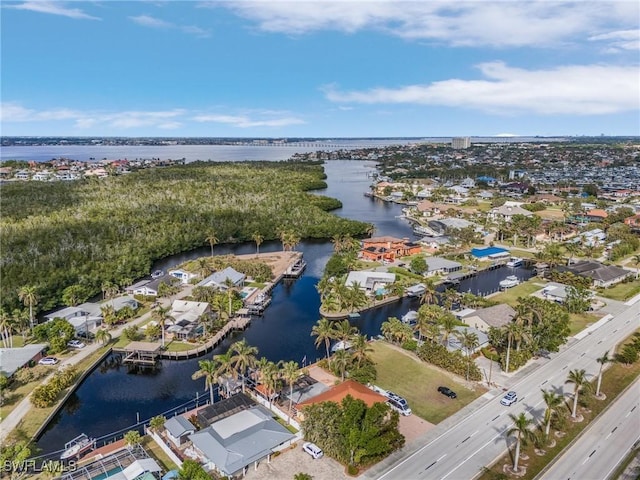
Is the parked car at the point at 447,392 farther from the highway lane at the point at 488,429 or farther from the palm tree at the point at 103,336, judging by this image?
the palm tree at the point at 103,336

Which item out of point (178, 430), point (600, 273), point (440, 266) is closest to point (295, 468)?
point (178, 430)

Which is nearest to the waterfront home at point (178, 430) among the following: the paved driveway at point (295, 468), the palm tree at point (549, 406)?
the paved driveway at point (295, 468)

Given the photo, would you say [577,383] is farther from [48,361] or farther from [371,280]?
[48,361]

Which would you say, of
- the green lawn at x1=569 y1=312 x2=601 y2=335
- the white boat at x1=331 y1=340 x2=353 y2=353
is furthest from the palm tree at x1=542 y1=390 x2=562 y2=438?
the green lawn at x1=569 y1=312 x2=601 y2=335

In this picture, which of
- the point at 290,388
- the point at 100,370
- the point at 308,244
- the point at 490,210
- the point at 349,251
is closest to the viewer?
the point at 290,388

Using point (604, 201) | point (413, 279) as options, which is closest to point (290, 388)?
point (413, 279)

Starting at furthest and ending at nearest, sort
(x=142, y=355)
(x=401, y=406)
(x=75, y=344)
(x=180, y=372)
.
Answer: (x=75, y=344) → (x=142, y=355) → (x=180, y=372) → (x=401, y=406)

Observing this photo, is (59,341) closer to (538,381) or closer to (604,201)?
(538,381)
